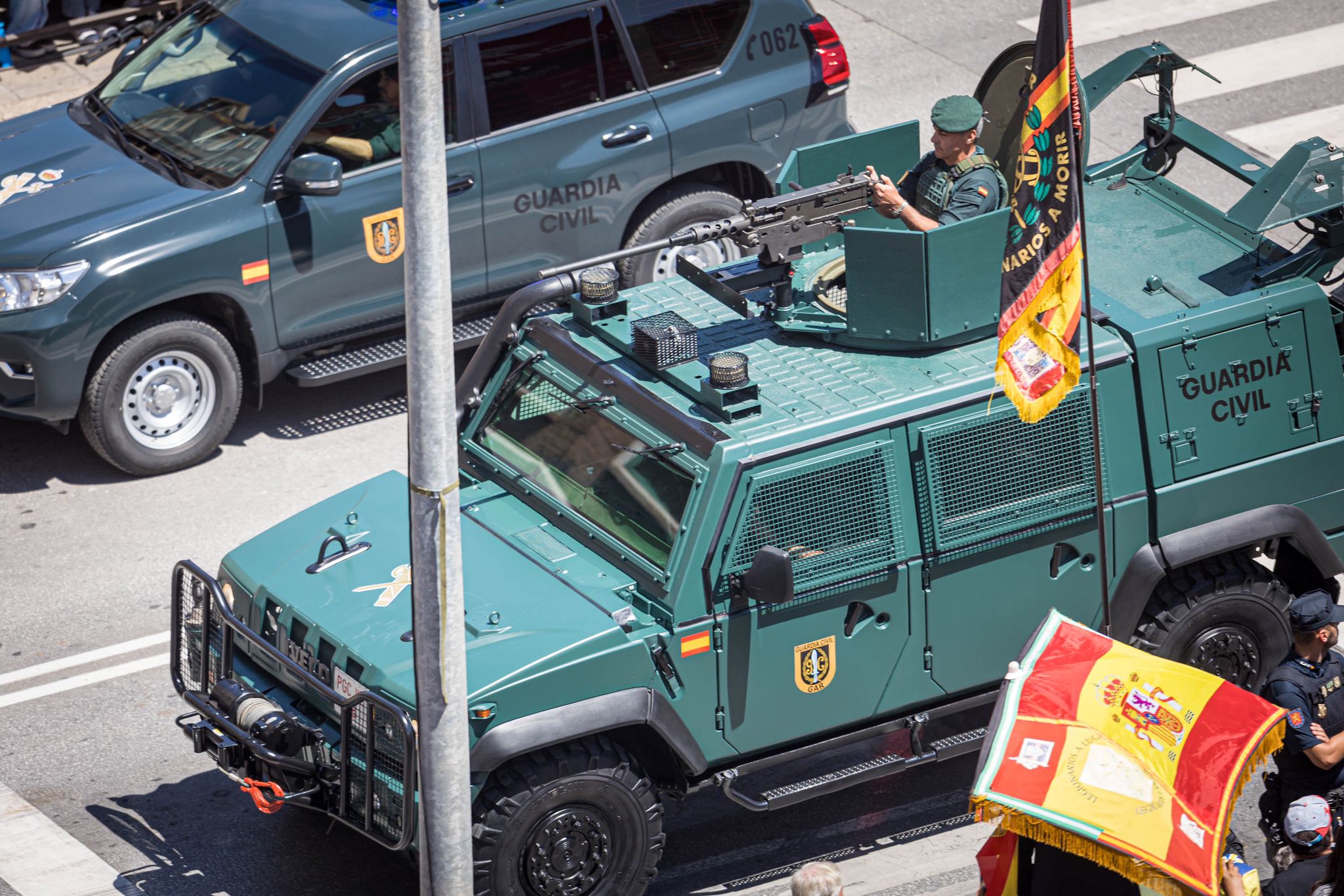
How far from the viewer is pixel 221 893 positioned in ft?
26.9

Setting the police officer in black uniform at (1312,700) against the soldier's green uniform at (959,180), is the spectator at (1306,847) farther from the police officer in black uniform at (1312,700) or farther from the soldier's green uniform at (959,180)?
the soldier's green uniform at (959,180)

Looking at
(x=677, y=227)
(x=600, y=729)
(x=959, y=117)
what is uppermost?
(x=959, y=117)

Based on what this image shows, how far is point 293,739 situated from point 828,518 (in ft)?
7.78

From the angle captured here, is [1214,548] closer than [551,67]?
Yes

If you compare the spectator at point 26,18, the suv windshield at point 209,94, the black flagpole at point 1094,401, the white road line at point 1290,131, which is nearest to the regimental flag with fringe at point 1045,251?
the black flagpole at point 1094,401

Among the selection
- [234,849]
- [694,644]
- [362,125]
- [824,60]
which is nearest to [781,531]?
[694,644]

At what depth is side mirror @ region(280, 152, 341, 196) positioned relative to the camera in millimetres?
10961

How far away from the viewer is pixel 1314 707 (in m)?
7.77

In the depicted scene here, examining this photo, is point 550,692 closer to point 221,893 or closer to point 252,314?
point 221,893

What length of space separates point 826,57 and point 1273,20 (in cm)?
638

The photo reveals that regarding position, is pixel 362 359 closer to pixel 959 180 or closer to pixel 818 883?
pixel 959 180

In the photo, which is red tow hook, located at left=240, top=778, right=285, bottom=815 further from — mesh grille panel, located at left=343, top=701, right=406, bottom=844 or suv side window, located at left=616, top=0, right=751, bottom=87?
suv side window, located at left=616, top=0, right=751, bottom=87

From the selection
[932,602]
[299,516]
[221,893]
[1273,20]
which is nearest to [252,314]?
[299,516]

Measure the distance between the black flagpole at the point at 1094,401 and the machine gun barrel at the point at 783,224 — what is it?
1.12 meters
